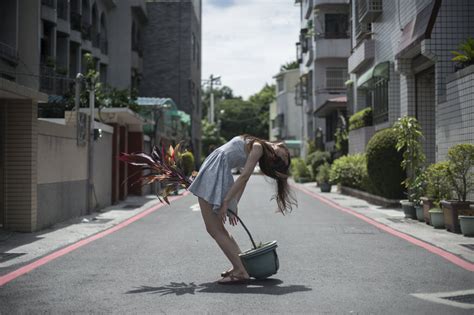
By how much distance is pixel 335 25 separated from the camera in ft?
159

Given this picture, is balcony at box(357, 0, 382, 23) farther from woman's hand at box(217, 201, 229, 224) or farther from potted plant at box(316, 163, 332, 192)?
woman's hand at box(217, 201, 229, 224)

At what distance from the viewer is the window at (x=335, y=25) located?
48219mm

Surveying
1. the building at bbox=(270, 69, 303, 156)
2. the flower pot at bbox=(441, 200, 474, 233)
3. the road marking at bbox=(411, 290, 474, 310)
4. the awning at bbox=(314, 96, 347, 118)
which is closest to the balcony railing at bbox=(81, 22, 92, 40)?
the awning at bbox=(314, 96, 347, 118)

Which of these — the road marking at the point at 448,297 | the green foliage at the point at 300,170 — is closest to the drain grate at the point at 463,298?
the road marking at the point at 448,297

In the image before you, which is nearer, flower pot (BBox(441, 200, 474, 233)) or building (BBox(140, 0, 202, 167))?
flower pot (BBox(441, 200, 474, 233))

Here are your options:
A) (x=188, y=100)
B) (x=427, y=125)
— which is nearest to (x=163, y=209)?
(x=427, y=125)

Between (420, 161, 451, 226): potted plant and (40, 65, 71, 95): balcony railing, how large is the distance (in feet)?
54.4

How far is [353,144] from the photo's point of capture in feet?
104

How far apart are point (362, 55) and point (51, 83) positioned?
13040 millimetres

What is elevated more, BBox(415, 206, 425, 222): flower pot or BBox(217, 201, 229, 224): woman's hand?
BBox(217, 201, 229, 224): woman's hand

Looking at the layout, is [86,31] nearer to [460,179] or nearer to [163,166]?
[460,179]

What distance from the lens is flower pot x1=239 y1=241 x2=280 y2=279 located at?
24.6 feet

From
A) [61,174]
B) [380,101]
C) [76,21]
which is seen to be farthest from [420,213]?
[76,21]

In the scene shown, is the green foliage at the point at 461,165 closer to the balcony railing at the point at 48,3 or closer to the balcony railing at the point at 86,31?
the balcony railing at the point at 48,3
